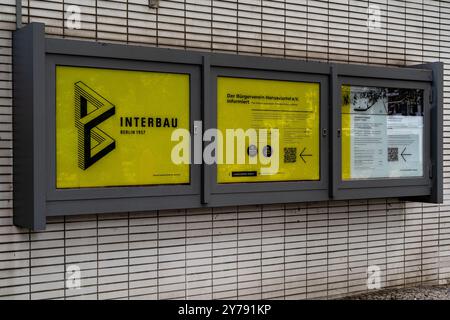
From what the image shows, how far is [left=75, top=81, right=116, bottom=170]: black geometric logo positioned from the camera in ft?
15.2

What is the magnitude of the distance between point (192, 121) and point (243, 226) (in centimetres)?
120

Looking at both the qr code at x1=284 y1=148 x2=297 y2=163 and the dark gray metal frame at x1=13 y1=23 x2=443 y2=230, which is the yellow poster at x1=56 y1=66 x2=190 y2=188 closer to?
the dark gray metal frame at x1=13 y1=23 x2=443 y2=230

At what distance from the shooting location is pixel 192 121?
16.9 ft

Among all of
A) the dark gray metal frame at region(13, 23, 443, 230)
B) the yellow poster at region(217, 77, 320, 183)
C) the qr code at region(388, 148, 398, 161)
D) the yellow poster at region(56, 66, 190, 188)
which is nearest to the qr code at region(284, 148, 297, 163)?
the yellow poster at region(217, 77, 320, 183)

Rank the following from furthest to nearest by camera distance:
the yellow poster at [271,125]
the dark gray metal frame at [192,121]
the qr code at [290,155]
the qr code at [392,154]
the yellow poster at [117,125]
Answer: the qr code at [392,154] → the qr code at [290,155] → the yellow poster at [271,125] → the yellow poster at [117,125] → the dark gray metal frame at [192,121]

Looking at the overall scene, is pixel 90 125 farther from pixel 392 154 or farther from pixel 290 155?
pixel 392 154

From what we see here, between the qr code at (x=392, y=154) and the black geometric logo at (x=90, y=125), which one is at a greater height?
the black geometric logo at (x=90, y=125)

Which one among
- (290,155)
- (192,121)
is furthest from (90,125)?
(290,155)

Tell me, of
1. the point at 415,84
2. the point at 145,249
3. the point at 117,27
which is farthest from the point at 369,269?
the point at 117,27

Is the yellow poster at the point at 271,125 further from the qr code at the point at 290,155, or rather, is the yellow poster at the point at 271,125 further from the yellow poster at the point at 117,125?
the yellow poster at the point at 117,125

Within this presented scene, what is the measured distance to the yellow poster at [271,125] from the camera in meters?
5.37

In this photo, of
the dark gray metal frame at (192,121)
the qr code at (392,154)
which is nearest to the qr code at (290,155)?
the dark gray metal frame at (192,121)

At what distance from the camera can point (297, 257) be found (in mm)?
6027

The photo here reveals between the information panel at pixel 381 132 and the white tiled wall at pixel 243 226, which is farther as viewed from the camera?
the information panel at pixel 381 132
